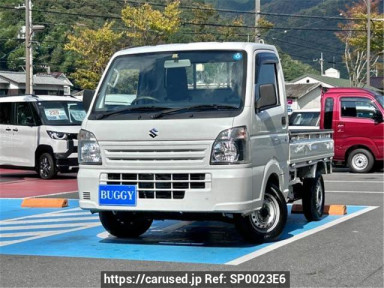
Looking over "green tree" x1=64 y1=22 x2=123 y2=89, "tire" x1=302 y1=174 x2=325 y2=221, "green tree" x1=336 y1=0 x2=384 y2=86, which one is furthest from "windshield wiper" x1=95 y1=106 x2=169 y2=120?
"green tree" x1=64 y1=22 x2=123 y2=89

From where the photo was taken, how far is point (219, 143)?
7.80 meters

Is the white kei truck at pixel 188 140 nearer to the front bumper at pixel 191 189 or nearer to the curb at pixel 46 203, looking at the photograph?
the front bumper at pixel 191 189

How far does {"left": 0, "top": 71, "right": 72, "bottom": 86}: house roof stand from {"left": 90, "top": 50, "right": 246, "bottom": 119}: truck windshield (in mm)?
56067

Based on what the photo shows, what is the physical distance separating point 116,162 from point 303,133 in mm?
3049

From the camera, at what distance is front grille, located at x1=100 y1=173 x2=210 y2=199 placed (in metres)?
7.85

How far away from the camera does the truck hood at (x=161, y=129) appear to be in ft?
25.6

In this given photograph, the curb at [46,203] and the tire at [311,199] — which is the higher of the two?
the tire at [311,199]

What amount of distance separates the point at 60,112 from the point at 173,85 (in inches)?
419

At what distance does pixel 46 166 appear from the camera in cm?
1830

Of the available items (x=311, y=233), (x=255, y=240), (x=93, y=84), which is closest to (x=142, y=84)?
(x=255, y=240)

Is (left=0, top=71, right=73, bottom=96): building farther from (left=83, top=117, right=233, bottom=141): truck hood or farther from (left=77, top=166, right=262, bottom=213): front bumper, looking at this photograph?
(left=77, top=166, right=262, bottom=213): front bumper

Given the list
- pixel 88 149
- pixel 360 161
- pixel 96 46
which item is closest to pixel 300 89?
pixel 96 46

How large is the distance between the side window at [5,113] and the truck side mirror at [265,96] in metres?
11.9

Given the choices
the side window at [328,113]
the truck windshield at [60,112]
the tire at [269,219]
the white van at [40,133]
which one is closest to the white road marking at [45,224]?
the tire at [269,219]
